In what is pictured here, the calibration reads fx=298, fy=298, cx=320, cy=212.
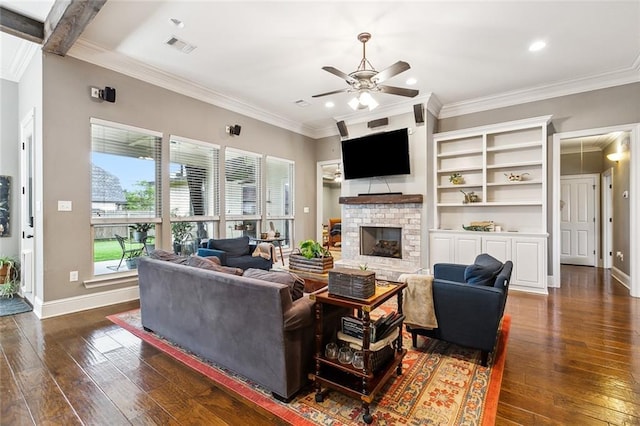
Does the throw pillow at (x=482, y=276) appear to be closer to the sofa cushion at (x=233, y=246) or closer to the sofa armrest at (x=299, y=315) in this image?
the sofa armrest at (x=299, y=315)

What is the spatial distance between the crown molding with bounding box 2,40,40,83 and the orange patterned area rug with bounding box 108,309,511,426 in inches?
156

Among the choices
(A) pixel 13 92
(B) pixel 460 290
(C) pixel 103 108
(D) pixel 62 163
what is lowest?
(B) pixel 460 290

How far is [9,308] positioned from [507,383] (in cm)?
550

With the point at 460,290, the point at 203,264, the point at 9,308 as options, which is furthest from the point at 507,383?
the point at 9,308

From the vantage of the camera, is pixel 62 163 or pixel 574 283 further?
pixel 574 283

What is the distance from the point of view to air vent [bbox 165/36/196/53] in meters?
3.52

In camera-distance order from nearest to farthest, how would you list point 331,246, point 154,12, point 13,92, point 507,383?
1. point 507,383
2. point 154,12
3. point 13,92
4. point 331,246

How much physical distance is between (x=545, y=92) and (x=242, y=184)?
547 centimetres

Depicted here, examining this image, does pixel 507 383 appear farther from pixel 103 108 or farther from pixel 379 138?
pixel 103 108

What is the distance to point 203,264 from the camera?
2551 mm

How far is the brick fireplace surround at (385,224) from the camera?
5410mm

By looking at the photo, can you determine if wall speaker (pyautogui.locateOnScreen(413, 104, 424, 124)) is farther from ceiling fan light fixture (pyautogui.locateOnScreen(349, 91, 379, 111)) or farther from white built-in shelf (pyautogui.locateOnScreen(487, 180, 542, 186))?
ceiling fan light fixture (pyautogui.locateOnScreen(349, 91, 379, 111))

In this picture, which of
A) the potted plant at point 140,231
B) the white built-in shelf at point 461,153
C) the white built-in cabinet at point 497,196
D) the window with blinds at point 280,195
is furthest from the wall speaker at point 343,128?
the potted plant at point 140,231

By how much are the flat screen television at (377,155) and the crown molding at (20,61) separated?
187 inches
